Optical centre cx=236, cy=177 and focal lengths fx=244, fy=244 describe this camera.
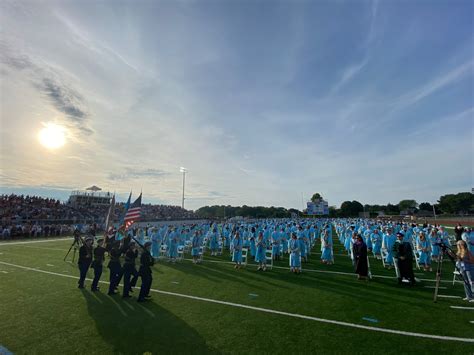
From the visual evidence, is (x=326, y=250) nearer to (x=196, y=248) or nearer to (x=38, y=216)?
(x=196, y=248)

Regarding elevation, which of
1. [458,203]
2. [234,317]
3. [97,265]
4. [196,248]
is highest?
[458,203]

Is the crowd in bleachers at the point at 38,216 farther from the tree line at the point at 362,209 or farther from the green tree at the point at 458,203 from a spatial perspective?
the green tree at the point at 458,203

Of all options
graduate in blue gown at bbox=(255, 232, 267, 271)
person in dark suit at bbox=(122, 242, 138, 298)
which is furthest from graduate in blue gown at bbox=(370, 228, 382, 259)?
person in dark suit at bbox=(122, 242, 138, 298)

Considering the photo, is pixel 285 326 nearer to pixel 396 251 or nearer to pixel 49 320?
pixel 49 320

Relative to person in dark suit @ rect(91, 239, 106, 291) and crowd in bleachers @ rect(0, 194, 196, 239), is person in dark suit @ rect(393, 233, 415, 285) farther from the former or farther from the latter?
crowd in bleachers @ rect(0, 194, 196, 239)

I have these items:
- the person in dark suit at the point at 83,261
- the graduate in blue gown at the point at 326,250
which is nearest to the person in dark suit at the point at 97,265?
the person in dark suit at the point at 83,261

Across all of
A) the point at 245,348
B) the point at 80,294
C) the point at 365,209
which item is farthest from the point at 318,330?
the point at 365,209

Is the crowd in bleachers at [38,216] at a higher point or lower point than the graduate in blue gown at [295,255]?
higher

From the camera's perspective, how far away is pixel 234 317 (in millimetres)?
6695

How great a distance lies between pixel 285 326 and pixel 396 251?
719cm

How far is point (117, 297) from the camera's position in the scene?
8.67 m

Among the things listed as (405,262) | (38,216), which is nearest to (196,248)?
(405,262)

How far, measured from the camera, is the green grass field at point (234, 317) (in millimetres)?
5262

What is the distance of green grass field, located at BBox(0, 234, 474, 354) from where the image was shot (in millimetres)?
5262
